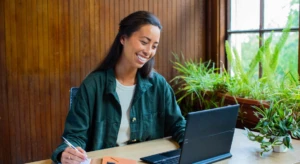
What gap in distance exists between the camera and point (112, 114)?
1979 mm

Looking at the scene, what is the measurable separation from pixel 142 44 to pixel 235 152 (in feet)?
2.34

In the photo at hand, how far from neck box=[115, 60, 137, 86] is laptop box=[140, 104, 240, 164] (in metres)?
0.48

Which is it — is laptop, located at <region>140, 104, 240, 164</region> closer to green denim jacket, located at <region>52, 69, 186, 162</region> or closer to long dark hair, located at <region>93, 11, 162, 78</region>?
green denim jacket, located at <region>52, 69, 186, 162</region>

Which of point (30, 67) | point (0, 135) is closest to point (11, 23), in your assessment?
point (30, 67)

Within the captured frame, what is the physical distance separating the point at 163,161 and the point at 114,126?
40cm

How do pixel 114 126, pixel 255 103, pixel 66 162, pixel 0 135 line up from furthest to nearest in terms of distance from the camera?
1. pixel 0 135
2. pixel 255 103
3. pixel 114 126
4. pixel 66 162

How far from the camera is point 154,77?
2.17m

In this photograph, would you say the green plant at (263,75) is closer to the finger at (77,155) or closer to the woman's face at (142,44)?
the woman's face at (142,44)

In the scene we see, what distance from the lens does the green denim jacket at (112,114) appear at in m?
1.86

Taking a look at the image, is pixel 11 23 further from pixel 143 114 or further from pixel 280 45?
pixel 280 45

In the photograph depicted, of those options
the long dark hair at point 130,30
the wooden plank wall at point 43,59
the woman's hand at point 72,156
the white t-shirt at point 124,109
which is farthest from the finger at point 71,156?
the wooden plank wall at point 43,59

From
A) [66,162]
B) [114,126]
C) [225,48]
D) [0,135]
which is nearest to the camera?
[66,162]

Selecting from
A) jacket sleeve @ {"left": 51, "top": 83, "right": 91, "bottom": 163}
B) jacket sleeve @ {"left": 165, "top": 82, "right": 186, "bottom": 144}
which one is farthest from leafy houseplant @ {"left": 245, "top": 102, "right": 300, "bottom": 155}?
jacket sleeve @ {"left": 51, "top": 83, "right": 91, "bottom": 163}

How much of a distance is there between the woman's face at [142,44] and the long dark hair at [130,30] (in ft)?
0.09
